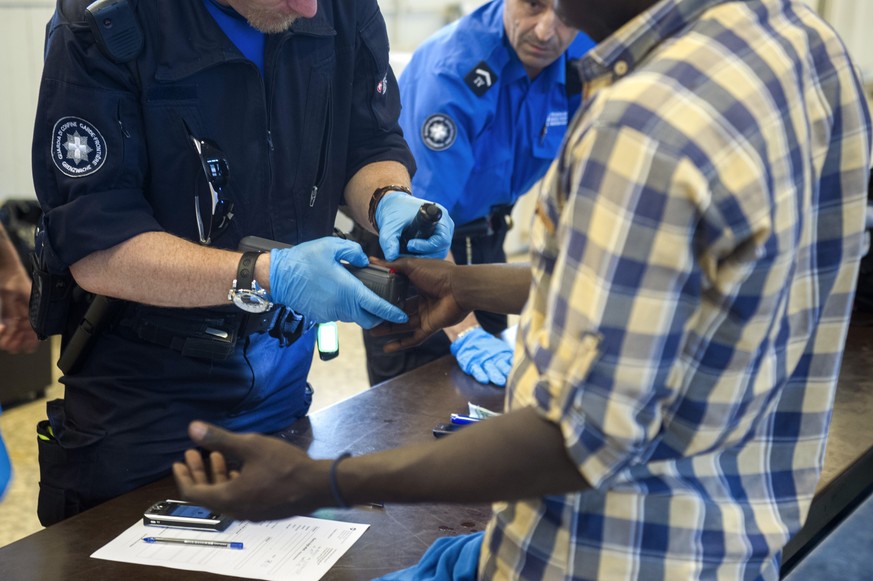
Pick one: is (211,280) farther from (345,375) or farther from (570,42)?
(345,375)

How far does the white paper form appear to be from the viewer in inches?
44.5

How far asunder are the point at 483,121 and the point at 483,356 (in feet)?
1.83

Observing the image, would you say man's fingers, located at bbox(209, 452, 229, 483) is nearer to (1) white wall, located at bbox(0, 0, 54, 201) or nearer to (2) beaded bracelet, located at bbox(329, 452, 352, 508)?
(2) beaded bracelet, located at bbox(329, 452, 352, 508)

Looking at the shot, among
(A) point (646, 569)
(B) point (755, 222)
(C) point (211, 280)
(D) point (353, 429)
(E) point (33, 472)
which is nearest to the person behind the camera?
(B) point (755, 222)

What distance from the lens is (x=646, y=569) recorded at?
29.8 inches

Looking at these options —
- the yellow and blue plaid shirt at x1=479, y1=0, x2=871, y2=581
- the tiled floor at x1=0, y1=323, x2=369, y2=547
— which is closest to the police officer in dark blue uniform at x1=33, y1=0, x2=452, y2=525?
the yellow and blue plaid shirt at x1=479, y1=0, x2=871, y2=581

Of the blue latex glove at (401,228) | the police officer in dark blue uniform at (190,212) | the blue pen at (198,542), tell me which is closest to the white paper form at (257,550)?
the blue pen at (198,542)

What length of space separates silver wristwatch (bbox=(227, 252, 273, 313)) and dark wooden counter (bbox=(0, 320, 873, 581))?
27 cm

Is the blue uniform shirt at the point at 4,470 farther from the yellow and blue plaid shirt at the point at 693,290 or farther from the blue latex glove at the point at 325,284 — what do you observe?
the yellow and blue plaid shirt at the point at 693,290

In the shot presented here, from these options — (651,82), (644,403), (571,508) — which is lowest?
(571,508)

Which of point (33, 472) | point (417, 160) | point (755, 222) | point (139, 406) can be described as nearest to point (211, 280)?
point (139, 406)

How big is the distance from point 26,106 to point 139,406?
9.88 feet

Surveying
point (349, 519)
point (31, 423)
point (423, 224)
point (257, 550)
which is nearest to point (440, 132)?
point (423, 224)

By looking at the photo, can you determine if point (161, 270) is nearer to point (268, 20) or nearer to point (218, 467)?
point (268, 20)
